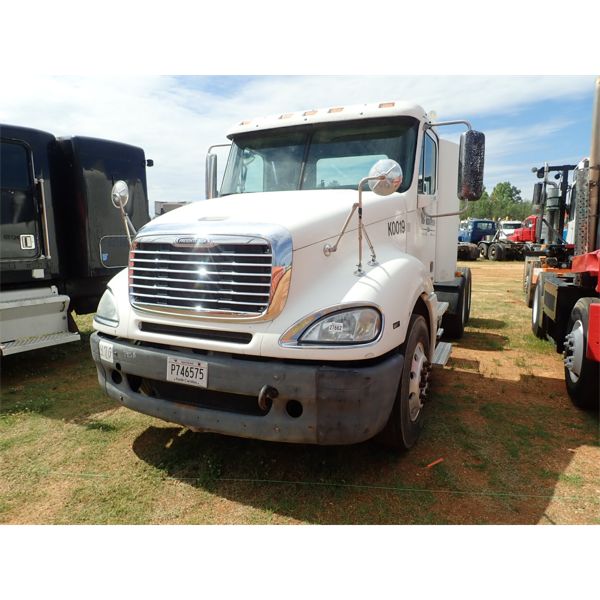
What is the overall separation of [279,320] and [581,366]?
324 centimetres

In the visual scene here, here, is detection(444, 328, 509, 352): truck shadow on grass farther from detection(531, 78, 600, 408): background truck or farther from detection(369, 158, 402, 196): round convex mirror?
detection(369, 158, 402, 196): round convex mirror

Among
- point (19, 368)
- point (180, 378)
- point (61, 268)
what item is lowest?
point (19, 368)

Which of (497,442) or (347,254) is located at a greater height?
(347,254)

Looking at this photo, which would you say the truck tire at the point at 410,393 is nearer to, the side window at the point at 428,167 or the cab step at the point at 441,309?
the cab step at the point at 441,309

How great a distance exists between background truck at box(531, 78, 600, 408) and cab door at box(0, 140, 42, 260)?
20.2ft

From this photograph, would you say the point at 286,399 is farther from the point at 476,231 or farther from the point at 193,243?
the point at 476,231

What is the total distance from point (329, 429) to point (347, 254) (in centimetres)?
126

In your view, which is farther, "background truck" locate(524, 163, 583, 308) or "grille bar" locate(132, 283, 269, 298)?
"background truck" locate(524, 163, 583, 308)

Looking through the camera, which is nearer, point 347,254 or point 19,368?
point 347,254

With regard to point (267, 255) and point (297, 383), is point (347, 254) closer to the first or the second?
point (267, 255)

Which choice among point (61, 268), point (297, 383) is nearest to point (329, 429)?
point (297, 383)

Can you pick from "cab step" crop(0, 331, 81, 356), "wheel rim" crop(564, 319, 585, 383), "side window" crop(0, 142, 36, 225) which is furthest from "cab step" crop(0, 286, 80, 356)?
"wheel rim" crop(564, 319, 585, 383)

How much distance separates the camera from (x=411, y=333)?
3.38 meters

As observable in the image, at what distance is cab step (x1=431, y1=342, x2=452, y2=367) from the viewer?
422cm
